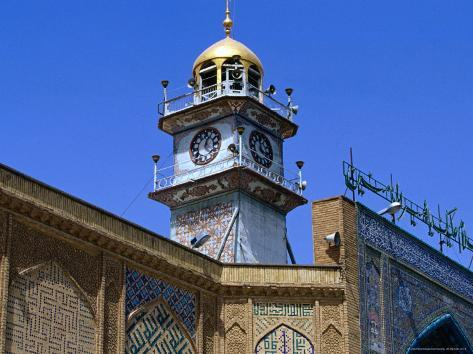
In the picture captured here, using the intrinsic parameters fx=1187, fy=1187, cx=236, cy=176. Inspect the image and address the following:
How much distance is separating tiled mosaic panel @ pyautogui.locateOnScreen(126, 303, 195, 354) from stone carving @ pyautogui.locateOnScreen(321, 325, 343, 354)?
2.90 m

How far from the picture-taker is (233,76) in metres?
35.4

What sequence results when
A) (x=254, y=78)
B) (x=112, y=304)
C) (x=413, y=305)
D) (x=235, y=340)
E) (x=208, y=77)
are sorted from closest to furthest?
1. (x=112, y=304)
2. (x=235, y=340)
3. (x=413, y=305)
4. (x=208, y=77)
5. (x=254, y=78)

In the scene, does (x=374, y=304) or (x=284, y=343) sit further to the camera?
(x=374, y=304)

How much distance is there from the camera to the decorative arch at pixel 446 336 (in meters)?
29.6

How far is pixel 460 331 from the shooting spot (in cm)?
3073

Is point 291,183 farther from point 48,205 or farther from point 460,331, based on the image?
point 48,205

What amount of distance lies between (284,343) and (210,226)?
8576mm

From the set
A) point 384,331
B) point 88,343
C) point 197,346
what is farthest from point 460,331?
point 88,343

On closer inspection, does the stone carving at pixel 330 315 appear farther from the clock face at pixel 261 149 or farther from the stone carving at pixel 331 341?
the clock face at pixel 261 149

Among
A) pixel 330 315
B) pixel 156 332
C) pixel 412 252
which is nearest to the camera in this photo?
pixel 156 332

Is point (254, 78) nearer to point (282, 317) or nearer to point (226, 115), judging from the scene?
point (226, 115)

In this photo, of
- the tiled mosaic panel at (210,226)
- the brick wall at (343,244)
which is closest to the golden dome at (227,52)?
the tiled mosaic panel at (210,226)

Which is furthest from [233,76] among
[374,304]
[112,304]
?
[112,304]

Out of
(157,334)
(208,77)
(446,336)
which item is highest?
(208,77)
